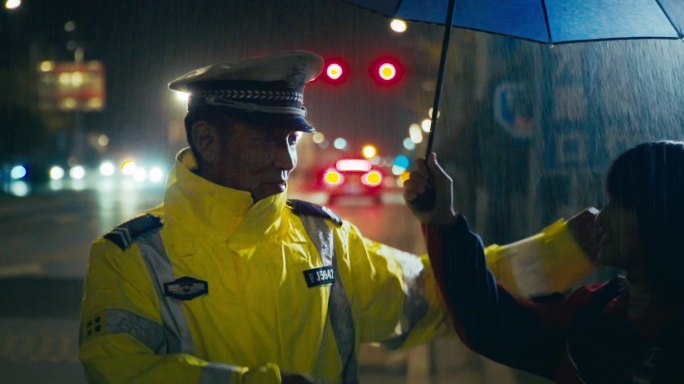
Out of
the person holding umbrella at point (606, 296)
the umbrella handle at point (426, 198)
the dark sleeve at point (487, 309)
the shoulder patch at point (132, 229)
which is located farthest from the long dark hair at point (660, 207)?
the shoulder patch at point (132, 229)

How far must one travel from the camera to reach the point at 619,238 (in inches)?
99.0

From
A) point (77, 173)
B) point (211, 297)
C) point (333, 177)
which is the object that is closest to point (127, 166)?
point (333, 177)

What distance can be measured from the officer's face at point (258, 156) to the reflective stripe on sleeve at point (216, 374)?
1.70ft

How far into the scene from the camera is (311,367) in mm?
2527

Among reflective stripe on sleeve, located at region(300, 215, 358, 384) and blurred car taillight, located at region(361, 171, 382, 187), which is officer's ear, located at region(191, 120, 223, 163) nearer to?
reflective stripe on sleeve, located at region(300, 215, 358, 384)

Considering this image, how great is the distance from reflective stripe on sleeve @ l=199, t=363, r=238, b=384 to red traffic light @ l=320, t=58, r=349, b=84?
27.8 ft

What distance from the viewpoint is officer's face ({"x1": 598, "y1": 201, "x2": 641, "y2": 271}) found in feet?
8.12

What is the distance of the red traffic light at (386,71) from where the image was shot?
10.8 metres

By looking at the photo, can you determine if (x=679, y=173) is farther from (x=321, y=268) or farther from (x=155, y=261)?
(x=155, y=261)

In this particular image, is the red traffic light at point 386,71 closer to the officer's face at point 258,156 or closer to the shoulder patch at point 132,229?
the officer's face at point 258,156

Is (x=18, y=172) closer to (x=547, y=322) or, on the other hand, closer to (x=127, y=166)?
(x=127, y=166)

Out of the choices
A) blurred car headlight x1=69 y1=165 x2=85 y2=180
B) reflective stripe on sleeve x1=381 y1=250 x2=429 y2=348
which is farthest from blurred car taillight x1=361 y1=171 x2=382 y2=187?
blurred car headlight x1=69 y1=165 x2=85 y2=180

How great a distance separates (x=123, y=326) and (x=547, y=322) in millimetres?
1147

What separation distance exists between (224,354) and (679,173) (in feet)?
3.93
